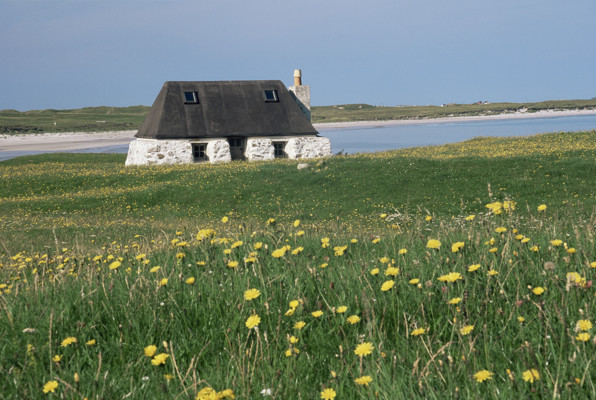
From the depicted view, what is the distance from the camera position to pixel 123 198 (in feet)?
89.4

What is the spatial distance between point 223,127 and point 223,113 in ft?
4.83

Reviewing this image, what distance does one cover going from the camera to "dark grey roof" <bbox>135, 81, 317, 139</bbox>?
39.4 metres

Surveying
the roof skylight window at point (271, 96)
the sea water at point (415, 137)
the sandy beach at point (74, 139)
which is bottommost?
the sea water at point (415, 137)

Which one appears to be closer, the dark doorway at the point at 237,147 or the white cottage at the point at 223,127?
the white cottage at the point at 223,127

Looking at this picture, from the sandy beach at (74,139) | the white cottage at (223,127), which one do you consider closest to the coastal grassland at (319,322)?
the white cottage at (223,127)

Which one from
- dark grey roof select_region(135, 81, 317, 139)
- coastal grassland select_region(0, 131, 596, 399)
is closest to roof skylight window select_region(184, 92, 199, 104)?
dark grey roof select_region(135, 81, 317, 139)

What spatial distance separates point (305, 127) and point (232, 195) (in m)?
17.0

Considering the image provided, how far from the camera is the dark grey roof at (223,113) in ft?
129

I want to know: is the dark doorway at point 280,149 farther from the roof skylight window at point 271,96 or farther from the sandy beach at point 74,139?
the sandy beach at point 74,139

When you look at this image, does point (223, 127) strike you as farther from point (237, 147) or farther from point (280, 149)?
point (280, 149)

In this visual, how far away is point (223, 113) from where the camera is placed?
40.8m

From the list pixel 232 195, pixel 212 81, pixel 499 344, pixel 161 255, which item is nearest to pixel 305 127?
pixel 212 81

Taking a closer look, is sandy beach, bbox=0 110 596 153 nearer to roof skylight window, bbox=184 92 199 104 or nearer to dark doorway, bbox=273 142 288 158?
roof skylight window, bbox=184 92 199 104

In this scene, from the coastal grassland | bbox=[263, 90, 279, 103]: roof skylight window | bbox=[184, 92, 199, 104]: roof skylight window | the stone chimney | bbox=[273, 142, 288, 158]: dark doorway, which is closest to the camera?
the coastal grassland
